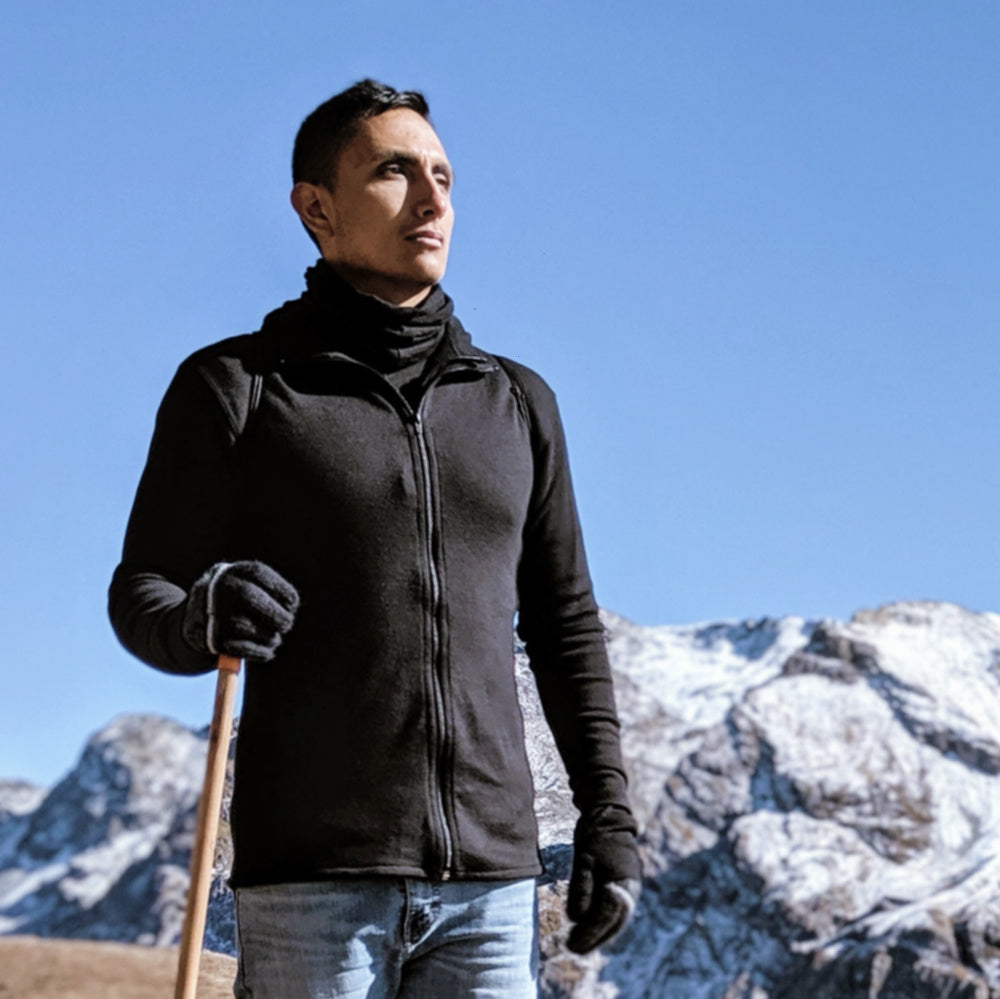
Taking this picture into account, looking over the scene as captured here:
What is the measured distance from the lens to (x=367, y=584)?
2760mm

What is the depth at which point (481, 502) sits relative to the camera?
292 centimetres

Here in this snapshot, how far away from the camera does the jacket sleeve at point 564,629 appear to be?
3.06 meters

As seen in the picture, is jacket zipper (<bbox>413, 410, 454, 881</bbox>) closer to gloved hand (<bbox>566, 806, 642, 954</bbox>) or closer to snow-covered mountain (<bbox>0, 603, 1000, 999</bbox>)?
gloved hand (<bbox>566, 806, 642, 954</bbox>)

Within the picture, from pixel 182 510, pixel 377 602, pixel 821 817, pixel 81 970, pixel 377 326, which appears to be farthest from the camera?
pixel 821 817

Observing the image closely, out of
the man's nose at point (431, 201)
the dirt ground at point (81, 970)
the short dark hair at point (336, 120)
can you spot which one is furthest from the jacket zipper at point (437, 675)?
the dirt ground at point (81, 970)

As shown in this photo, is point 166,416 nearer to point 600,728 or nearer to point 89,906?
point 600,728

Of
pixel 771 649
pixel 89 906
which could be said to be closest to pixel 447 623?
pixel 771 649

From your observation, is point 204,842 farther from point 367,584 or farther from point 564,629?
point 564,629

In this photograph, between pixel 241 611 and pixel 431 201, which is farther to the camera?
pixel 431 201

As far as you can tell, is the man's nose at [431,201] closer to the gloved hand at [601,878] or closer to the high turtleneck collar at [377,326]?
the high turtleneck collar at [377,326]

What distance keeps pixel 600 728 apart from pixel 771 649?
543 feet

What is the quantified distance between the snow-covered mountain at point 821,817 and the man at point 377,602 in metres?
101

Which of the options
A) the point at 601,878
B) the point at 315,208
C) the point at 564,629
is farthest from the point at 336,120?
the point at 601,878

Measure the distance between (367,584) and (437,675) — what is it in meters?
0.20
